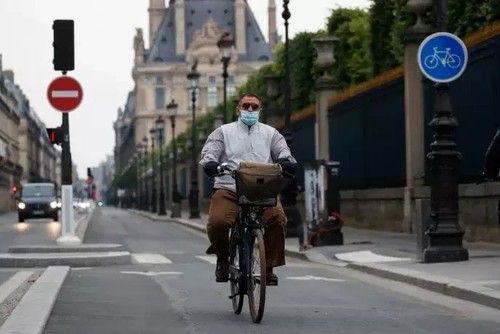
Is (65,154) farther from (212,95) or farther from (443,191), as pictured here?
(212,95)

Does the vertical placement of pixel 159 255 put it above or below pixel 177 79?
below

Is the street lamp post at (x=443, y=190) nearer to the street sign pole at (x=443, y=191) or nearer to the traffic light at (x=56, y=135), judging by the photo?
the street sign pole at (x=443, y=191)

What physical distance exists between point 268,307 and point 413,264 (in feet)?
19.6

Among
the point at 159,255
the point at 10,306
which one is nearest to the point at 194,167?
the point at 159,255

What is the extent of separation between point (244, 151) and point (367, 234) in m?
18.7

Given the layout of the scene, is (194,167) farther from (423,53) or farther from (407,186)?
(423,53)

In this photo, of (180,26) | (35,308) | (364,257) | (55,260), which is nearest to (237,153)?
(35,308)

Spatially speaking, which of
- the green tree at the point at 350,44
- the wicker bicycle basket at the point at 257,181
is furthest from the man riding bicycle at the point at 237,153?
the green tree at the point at 350,44

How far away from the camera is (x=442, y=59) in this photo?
17000mm

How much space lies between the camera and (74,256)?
63.3 ft

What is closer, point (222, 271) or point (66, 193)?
point (222, 271)

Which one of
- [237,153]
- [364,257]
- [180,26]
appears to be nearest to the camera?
[237,153]

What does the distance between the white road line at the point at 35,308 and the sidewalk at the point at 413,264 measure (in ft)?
13.3

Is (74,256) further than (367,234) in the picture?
No
